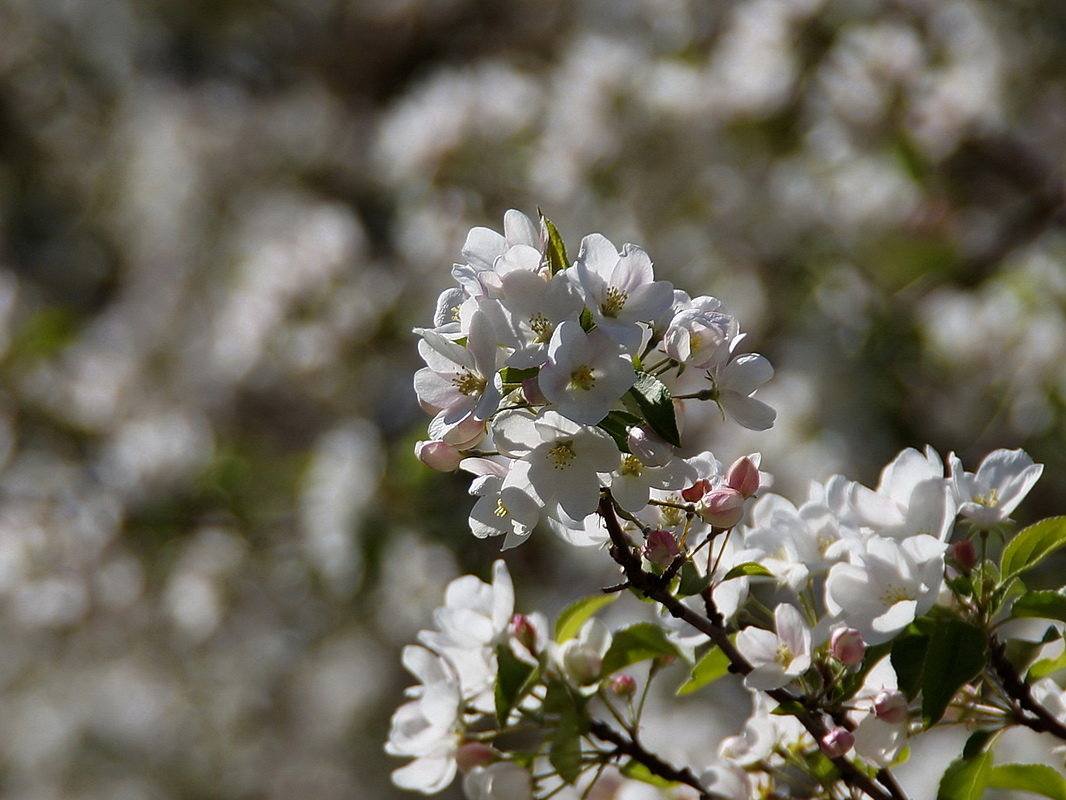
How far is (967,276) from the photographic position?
3.29 metres

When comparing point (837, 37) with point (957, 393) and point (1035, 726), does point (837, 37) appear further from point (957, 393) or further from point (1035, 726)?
point (1035, 726)

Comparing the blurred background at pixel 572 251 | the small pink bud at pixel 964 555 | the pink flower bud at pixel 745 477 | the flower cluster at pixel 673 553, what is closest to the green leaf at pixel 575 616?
the flower cluster at pixel 673 553

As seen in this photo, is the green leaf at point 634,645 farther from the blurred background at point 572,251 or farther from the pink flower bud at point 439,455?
the blurred background at point 572,251

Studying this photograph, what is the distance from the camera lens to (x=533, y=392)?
2.89 feet

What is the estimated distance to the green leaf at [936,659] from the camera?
2.86ft

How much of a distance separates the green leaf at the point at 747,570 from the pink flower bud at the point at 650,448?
0.16 meters

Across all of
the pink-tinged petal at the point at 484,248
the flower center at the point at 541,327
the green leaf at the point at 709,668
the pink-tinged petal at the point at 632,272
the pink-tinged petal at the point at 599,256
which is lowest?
the green leaf at the point at 709,668

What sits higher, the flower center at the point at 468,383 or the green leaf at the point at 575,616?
the flower center at the point at 468,383

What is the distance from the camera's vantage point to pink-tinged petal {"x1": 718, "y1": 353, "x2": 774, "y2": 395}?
95cm

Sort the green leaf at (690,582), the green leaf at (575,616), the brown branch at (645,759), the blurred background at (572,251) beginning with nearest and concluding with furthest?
the green leaf at (690,582)
the brown branch at (645,759)
the green leaf at (575,616)
the blurred background at (572,251)

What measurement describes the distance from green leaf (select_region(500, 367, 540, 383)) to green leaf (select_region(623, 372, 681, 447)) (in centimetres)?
8

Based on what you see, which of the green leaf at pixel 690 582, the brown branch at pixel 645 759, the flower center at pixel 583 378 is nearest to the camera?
the flower center at pixel 583 378

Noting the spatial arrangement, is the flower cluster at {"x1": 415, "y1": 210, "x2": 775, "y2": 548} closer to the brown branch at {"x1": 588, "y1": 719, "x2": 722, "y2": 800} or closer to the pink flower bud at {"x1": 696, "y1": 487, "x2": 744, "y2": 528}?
the pink flower bud at {"x1": 696, "y1": 487, "x2": 744, "y2": 528}

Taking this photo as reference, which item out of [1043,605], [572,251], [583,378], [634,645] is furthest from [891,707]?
[572,251]
